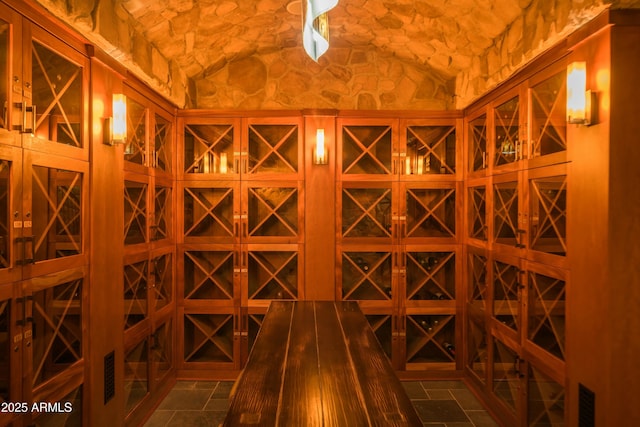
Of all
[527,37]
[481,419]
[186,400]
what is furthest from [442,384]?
[527,37]

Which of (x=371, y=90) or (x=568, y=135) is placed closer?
(x=568, y=135)

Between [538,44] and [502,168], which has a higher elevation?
[538,44]

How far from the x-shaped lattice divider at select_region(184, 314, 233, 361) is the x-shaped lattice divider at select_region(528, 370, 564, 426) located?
2747 millimetres

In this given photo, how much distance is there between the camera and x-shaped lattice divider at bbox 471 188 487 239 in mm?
3691

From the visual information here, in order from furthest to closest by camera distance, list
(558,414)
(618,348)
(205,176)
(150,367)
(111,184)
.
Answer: (205,176)
(150,367)
(111,184)
(558,414)
(618,348)

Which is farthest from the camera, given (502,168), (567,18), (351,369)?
(502,168)

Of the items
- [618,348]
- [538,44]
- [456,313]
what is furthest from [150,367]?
[538,44]

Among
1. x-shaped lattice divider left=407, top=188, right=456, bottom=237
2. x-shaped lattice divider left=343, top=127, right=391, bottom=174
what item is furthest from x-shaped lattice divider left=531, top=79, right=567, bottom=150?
x-shaped lattice divider left=343, top=127, right=391, bottom=174

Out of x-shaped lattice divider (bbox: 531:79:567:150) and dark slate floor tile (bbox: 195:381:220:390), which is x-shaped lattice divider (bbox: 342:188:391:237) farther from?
dark slate floor tile (bbox: 195:381:220:390)

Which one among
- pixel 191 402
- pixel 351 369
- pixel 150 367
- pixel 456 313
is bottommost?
pixel 191 402

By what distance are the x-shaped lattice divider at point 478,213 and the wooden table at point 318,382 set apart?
1763 millimetres

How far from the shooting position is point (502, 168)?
3.23 metres

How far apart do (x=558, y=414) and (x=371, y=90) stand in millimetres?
3283

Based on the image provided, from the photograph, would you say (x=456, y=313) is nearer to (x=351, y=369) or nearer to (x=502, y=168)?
(x=502, y=168)
